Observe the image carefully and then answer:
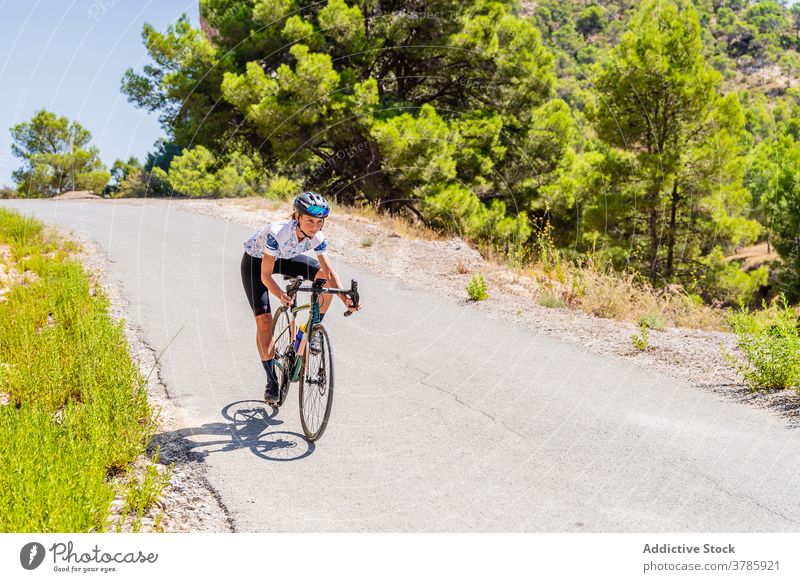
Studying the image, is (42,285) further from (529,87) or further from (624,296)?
(529,87)

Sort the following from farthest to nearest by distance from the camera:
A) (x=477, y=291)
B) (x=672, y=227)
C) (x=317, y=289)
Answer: (x=672, y=227) → (x=477, y=291) → (x=317, y=289)

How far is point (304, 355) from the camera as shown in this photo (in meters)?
5.70

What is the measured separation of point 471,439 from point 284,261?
220 cm

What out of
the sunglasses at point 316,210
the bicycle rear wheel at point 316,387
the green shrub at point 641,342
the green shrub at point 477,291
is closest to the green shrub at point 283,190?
the green shrub at point 477,291

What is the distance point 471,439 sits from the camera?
18.2 feet

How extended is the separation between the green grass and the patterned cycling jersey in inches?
64.7

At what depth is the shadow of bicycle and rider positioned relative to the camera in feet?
17.1

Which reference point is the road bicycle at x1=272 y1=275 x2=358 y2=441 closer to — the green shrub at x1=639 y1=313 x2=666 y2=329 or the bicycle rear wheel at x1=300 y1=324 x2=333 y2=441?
the bicycle rear wheel at x1=300 y1=324 x2=333 y2=441

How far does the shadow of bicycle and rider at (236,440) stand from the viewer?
521 cm

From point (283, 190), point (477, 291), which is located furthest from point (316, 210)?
point (283, 190)
